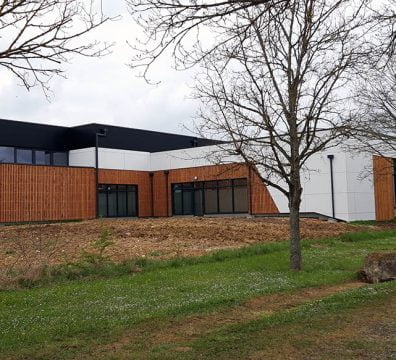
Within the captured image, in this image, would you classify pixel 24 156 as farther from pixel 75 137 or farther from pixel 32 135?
pixel 75 137

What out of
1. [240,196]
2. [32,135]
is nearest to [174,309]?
[240,196]

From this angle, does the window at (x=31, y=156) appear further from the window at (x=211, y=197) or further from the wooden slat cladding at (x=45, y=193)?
the window at (x=211, y=197)

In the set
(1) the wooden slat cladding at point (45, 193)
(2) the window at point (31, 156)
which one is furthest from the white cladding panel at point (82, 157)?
(1) the wooden slat cladding at point (45, 193)

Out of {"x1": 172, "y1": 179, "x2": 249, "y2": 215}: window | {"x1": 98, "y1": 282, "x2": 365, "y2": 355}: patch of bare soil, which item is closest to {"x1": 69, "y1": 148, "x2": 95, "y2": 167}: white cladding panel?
{"x1": 172, "y1": 179, "x2": 249, "y2": 215}: window

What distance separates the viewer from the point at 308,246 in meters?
17.9

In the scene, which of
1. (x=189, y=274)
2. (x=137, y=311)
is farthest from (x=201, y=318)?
(x=189, y=274)

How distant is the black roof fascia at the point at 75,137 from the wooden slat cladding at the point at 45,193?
10.9 feet

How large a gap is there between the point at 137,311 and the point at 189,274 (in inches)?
148

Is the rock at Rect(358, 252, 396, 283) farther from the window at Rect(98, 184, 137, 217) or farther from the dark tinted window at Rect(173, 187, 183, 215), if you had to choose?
the dark tinted window at Rect(173, 187, 183, 215)

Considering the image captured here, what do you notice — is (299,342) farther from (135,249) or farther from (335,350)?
(135,249)

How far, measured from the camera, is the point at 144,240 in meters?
19.4

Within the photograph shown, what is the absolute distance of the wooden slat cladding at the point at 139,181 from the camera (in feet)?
136

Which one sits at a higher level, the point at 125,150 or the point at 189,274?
the point at 125,150

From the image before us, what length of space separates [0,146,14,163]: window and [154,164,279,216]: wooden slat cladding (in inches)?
455
